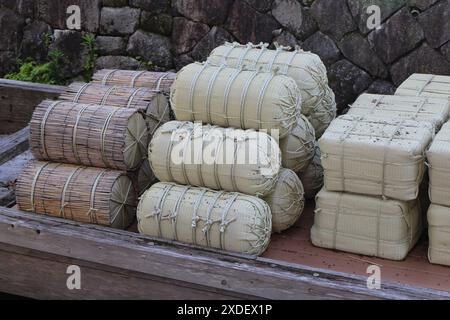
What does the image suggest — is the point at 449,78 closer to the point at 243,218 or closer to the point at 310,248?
the point at 310,248

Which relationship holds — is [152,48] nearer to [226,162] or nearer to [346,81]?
[346,81]

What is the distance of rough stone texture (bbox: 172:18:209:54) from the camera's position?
7.04 metres

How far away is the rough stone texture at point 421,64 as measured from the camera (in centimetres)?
630

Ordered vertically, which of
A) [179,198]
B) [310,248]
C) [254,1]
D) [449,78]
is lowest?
[310,248]

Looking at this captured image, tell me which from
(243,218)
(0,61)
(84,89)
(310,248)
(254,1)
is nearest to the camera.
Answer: (243,218)

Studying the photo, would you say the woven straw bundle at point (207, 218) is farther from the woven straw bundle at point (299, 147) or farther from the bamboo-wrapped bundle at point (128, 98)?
the bamboo-wrapped bundle at point (128, 98)

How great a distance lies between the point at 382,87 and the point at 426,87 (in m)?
1.44

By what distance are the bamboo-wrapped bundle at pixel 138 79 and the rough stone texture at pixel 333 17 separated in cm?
175

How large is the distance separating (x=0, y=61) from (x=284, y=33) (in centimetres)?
308

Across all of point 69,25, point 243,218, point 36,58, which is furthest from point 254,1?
point 243,218

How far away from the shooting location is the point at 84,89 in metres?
5.18

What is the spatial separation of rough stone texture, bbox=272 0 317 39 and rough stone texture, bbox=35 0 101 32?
179cm

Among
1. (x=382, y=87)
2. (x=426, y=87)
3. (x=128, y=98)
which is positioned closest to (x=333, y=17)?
(x=382, y=87)

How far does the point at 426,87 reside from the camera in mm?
5109
